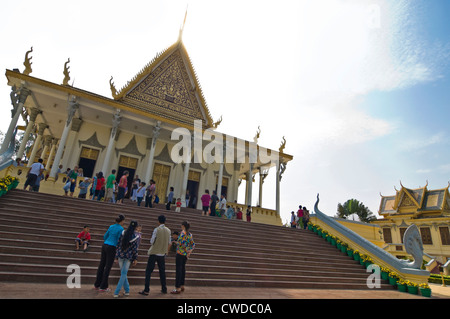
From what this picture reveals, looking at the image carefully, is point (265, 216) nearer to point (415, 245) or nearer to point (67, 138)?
point (415, 245)

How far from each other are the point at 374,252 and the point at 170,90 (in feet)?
45.6

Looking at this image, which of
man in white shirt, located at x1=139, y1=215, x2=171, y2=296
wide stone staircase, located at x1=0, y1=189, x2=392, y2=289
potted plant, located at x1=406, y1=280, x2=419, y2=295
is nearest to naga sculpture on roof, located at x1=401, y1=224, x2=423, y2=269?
potted plant, located at x1=406, y1=280, x2=419, y2=295

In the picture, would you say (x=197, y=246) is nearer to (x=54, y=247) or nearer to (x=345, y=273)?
(x=54, y=247)

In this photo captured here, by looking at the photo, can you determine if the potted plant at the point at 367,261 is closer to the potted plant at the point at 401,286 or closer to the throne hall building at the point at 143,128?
the potted plant at the point at 401,286

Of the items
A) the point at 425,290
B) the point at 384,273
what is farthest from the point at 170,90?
the point at 425,290

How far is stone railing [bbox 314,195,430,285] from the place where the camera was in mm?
7539

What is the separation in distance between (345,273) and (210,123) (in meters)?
11.7

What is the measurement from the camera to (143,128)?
14797 millimetres

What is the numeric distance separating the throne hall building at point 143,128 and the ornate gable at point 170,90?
52 millimetres

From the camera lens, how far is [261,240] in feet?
29.8

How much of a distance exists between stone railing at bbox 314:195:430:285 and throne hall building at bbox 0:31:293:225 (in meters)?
4.37

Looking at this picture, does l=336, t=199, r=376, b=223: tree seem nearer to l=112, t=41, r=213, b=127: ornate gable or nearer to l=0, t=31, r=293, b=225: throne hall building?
l=0, t=31, r=293, b=225: throne hall building

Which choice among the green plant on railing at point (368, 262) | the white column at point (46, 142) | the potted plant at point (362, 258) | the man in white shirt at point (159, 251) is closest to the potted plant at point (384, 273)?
the green plant on railing at point (368, 262)

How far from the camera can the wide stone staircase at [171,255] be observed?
4930 millimetres
